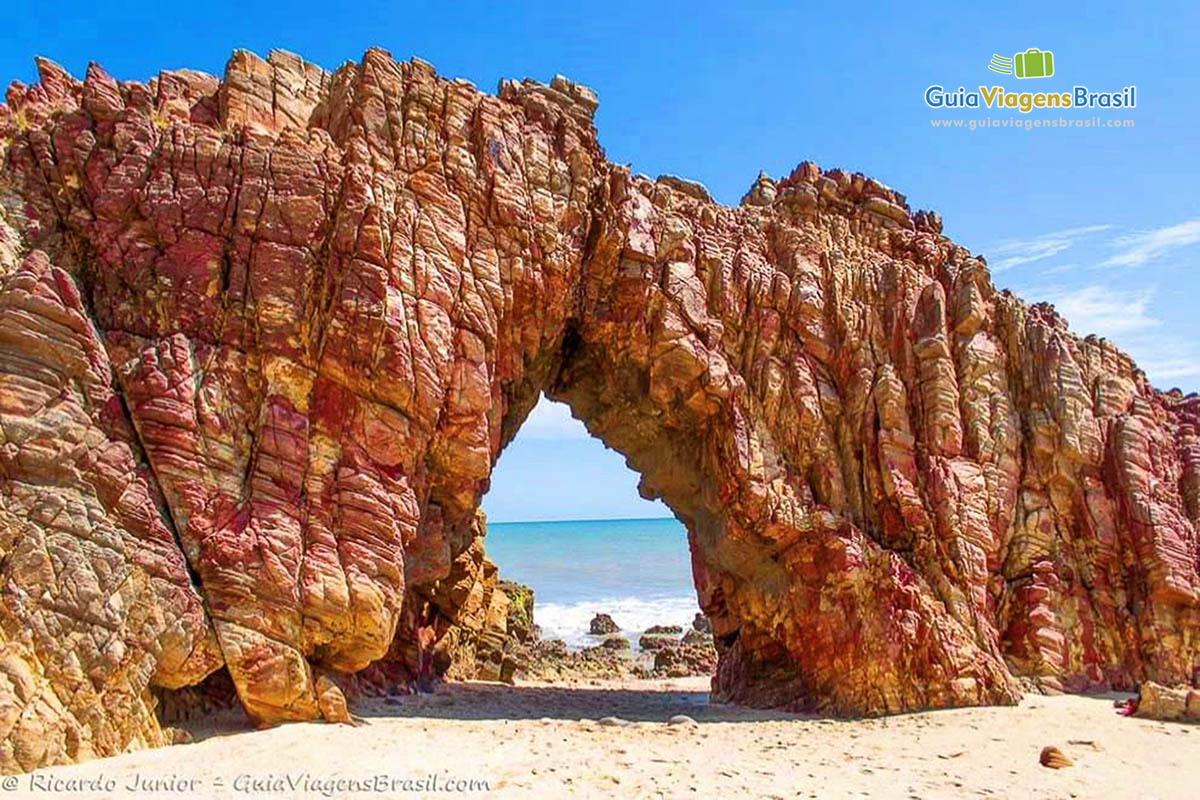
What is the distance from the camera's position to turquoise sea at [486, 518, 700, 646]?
55719 mm

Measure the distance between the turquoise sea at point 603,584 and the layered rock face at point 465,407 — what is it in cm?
1980

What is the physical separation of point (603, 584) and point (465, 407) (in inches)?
2641

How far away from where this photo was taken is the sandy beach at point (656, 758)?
10008 millimetres

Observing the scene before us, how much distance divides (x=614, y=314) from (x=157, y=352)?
33.5ft

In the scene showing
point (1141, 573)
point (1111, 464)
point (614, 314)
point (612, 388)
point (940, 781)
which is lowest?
point (940, 781)

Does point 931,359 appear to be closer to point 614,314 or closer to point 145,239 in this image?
point 614,314

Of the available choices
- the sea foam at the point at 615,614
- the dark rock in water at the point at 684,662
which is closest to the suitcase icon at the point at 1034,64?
the dark rock in water at the point at 684,662

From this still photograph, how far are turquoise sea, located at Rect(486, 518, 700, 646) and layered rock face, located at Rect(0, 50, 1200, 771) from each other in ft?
64.9

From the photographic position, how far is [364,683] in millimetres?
17766

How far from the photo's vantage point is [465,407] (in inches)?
605

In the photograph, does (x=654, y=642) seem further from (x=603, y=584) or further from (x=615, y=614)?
(x=603, y=584)

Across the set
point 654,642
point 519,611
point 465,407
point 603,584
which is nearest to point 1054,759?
point 465,407

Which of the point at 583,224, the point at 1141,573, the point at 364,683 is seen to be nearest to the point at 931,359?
the point at 1141,573

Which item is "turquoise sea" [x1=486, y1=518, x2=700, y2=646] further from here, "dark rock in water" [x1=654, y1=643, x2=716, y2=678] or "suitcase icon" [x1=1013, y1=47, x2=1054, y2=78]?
"suitcase icon" [x1=1013, y1=47, x2=1054, y2=78]
